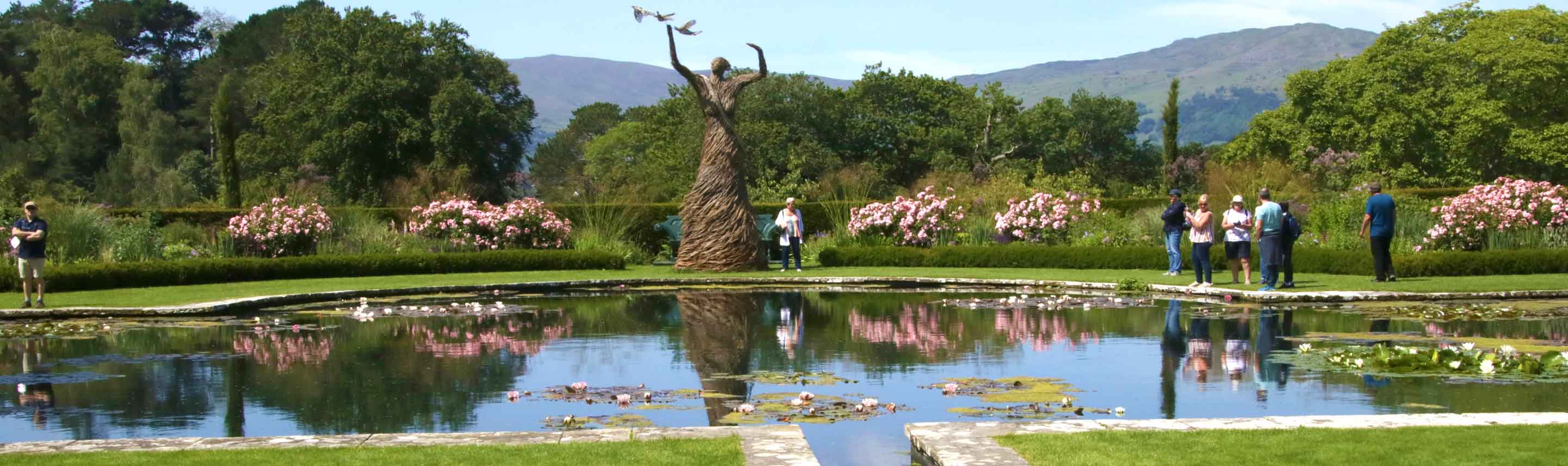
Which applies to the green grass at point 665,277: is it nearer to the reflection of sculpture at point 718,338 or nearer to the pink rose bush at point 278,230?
the pink rose bush at point 278,230

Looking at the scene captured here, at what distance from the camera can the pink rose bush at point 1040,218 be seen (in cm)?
2564

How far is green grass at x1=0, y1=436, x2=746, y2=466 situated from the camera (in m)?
6.31

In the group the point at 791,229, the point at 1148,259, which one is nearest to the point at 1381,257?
the point at 1148,259

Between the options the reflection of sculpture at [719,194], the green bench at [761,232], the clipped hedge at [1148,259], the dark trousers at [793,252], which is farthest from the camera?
the green bench at [761,232]

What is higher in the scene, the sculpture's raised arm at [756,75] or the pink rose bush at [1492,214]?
the sculpture's raised arm at [756,75]

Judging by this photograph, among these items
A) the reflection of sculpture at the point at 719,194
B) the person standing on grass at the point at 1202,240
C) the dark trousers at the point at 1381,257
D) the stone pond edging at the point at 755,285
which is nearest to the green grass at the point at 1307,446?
the stone pond edging at the point at 755,285

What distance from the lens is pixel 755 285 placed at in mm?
21344

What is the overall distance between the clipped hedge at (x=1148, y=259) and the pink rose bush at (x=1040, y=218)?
1.12m

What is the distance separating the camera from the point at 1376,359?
9875 mm

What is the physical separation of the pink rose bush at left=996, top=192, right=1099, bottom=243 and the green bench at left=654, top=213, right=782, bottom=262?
419 cm

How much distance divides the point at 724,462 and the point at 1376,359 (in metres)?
5.67

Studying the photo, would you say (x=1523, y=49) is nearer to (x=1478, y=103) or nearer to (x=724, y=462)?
(x=1478, y=103)

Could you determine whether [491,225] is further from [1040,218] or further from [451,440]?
[451,440]

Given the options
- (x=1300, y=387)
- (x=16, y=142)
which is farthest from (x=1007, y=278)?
(x=16, y=142)
